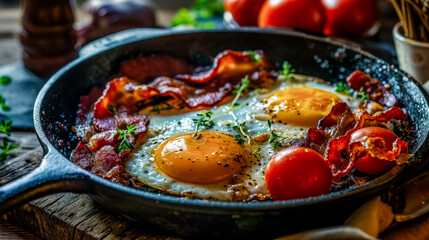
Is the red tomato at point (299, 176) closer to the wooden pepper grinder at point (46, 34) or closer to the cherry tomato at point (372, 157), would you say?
the cherry tomato at point (372, 157)

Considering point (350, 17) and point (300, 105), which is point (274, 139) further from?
point (350, 17)

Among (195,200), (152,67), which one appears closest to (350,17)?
(152,67)

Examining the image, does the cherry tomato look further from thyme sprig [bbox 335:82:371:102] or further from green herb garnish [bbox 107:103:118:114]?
green herb garnish [bbox 107:103:118:114]

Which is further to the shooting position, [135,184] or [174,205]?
[135,184]

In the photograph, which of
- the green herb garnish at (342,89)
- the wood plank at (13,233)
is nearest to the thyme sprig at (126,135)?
the wood plank at (13,233)

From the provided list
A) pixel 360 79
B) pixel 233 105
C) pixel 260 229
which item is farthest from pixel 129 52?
pixel 260 229

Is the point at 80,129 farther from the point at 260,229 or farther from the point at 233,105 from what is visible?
the point at 260,229
